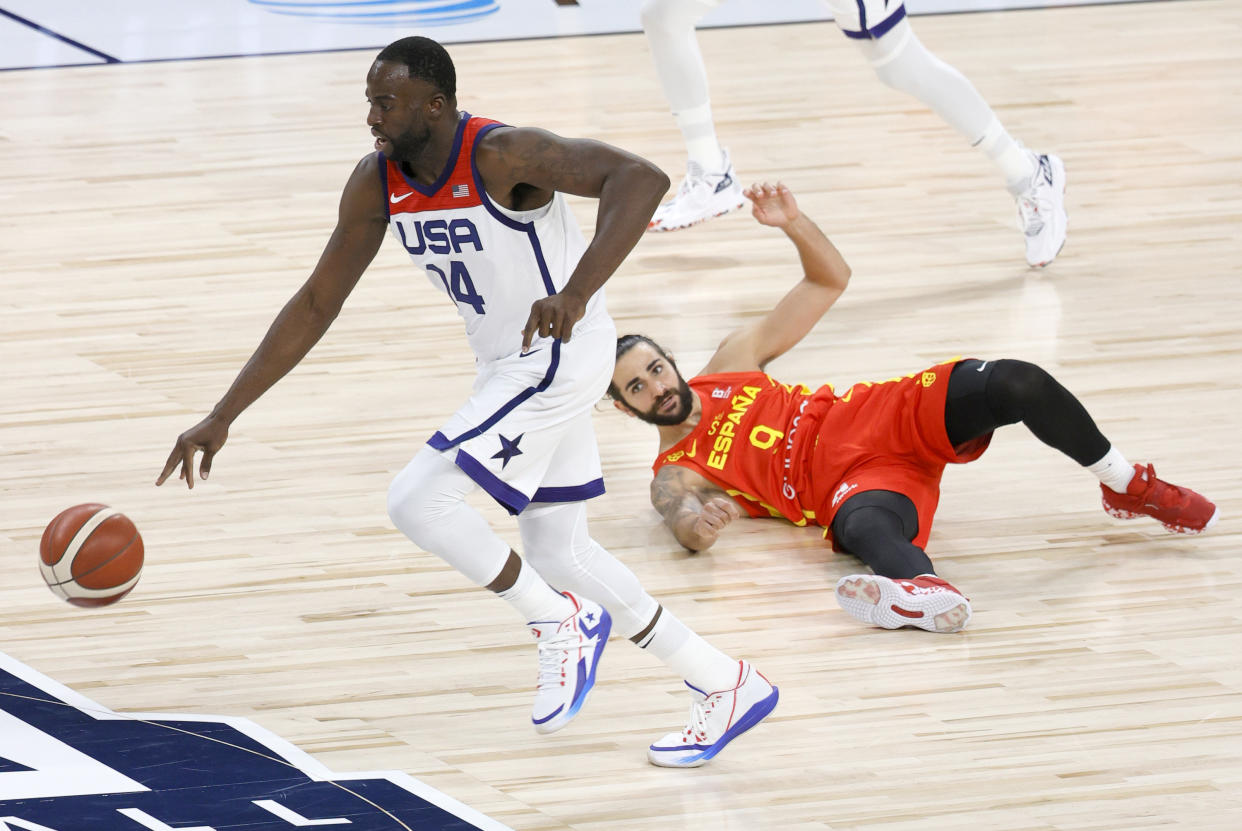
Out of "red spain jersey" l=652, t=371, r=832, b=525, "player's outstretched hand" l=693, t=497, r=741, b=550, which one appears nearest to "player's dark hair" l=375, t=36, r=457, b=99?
"player's outstretched hand" l=693, t=497, r=741, b=550

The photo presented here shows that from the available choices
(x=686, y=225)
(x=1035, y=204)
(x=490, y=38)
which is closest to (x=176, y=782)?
(x=686, y=225)

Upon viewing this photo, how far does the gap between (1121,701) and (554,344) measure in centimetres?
137

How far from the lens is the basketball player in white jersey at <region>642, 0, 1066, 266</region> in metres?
5.86

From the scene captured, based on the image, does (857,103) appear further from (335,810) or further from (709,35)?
(335,810)

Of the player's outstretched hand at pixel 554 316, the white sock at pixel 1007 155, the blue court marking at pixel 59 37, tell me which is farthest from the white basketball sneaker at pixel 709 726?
the blue court marking at pixel 59 37

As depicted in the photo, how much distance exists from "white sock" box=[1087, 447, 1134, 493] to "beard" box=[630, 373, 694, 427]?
1.00 metres

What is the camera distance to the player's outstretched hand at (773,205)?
188 inches

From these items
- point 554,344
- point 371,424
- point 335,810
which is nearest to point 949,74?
point 371,424

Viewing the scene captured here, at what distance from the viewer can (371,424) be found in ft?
16.0

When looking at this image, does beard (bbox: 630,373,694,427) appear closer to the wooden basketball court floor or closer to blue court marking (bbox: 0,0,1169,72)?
the wooden basketball court floor

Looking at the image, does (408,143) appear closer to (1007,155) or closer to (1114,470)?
(1114,470)

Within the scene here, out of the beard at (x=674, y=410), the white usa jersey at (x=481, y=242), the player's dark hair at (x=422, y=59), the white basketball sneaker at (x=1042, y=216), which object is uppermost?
the player's dark hair at (x=422, y=59)

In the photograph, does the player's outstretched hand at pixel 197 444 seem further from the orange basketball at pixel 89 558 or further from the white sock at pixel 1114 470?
the white sock at pixel 1114 470

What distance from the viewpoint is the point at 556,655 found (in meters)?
3.07
